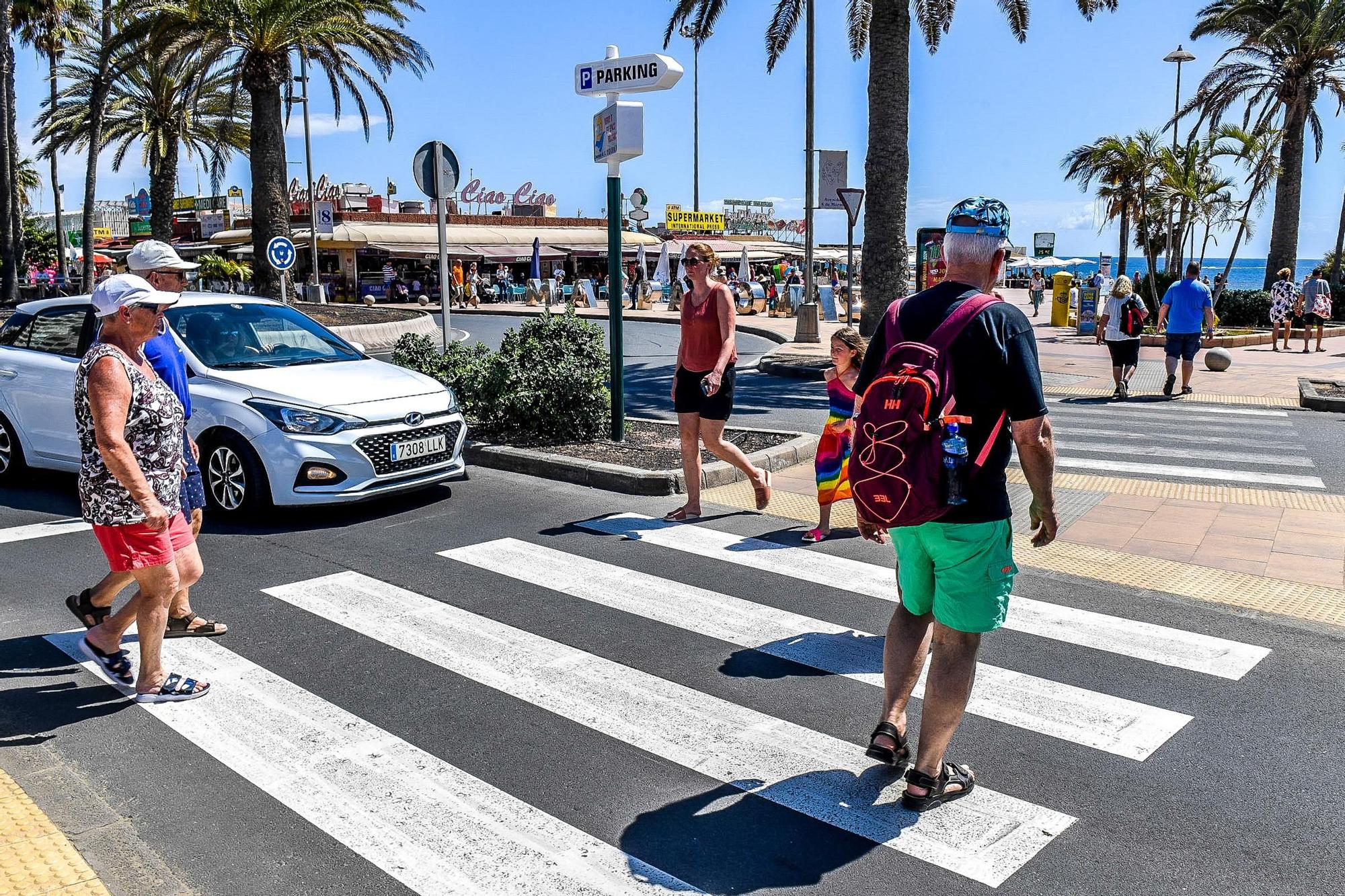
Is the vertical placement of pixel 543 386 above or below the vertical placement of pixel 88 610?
above

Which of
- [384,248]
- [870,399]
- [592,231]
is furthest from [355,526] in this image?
[592,231]

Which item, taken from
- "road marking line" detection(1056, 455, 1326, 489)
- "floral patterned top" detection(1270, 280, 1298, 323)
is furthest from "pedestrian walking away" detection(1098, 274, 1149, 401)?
"floral patterned top" detection(1270, 280, 1298, 323)

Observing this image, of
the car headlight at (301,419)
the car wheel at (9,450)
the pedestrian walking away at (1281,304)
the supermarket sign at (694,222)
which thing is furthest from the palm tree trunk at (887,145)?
the supermarket sign at (694,222)

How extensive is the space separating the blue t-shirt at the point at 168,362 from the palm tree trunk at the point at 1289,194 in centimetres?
3037

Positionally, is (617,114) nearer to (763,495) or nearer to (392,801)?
(763,495)

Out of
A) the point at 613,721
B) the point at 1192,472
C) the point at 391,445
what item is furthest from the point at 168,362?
the point at 1192,472

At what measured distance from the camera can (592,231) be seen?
59594 millimetres

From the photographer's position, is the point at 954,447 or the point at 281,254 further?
the point at 281,254

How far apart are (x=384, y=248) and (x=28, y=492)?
39417 mm

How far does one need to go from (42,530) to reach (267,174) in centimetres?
1802

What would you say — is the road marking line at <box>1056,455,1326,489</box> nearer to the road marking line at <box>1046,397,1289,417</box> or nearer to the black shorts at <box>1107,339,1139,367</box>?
the road marking line at <box>1046,397,1289,417</box>

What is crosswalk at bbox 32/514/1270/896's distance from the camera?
340cm

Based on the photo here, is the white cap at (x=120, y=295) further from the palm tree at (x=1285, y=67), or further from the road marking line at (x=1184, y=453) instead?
the palm tree at (x=1285, y=67)

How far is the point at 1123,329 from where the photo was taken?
14062 millimetres
